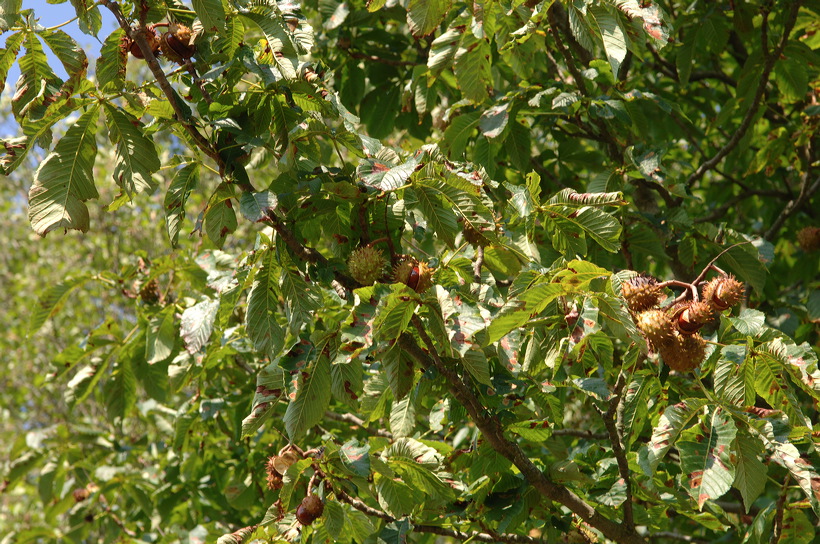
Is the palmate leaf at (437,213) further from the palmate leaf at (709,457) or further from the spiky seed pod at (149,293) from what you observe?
the spiky seed pod at (149,293)

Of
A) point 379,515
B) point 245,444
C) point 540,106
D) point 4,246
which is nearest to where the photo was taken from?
point 379,515

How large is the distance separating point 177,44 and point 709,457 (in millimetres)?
1586

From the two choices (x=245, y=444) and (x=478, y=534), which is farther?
(x=245, y=444)

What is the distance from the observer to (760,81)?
2.84 meters

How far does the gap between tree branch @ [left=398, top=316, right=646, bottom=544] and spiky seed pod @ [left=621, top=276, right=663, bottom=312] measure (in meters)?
0.44

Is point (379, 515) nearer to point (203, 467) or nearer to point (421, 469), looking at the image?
point (421, 469)

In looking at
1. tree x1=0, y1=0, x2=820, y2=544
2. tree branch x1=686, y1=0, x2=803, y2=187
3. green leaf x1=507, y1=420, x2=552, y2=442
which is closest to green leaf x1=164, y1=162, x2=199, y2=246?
tree x1=0, y1=0, x2=820, y2=544

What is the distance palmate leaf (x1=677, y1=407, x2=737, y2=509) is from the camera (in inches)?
57.4

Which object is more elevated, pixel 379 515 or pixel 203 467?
pixel 379 515

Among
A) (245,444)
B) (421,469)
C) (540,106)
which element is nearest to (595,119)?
(540,106)

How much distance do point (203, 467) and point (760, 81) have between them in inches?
114

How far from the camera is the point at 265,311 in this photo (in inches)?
68.4

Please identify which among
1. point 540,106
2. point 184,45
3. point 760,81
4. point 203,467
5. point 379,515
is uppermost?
point 184,45

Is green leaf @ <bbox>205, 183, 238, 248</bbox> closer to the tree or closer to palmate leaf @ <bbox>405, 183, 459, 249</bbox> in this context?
the tree
